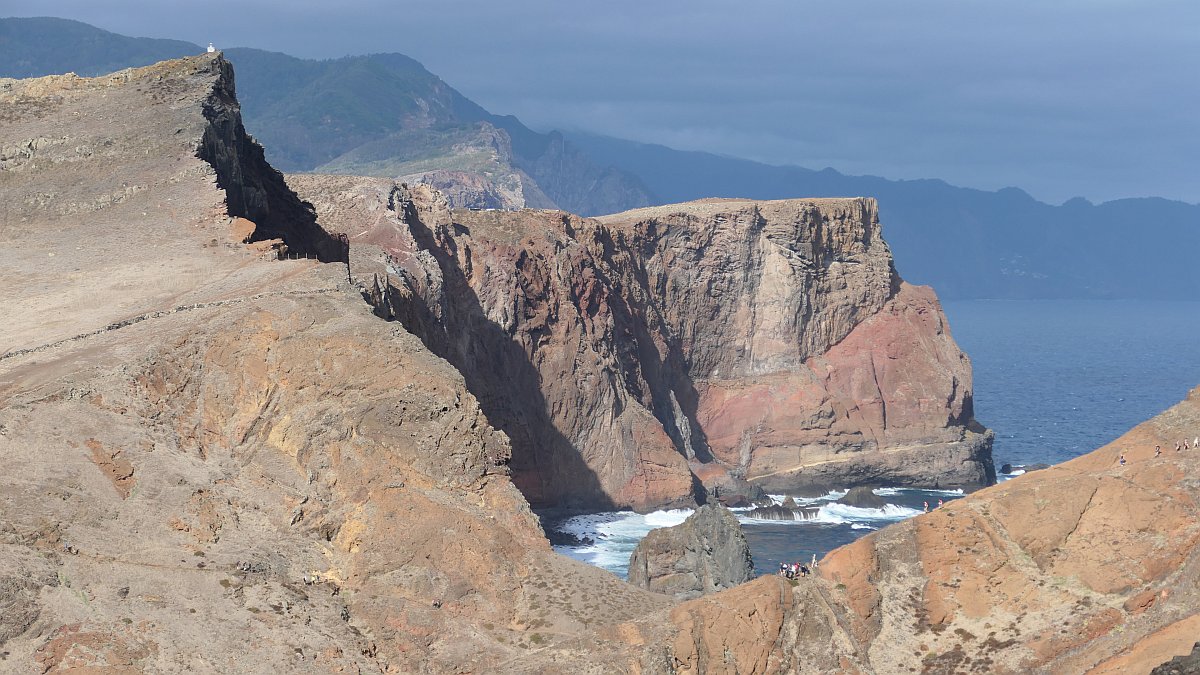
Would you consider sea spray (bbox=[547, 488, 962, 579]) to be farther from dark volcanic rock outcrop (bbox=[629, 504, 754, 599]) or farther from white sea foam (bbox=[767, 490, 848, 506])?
dark volcanic rock outcrop (bbox=[629, 504, 754, 599])

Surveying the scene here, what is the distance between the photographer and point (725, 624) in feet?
115

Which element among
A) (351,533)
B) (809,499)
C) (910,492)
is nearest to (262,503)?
(351,533)

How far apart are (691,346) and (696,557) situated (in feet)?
181

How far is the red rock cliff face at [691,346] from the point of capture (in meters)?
103

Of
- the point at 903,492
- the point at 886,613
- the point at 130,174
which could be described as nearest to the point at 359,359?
the point at 886,613

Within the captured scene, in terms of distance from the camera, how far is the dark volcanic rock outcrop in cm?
7400

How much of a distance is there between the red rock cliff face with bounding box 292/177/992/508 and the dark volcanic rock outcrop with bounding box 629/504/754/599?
817 inches

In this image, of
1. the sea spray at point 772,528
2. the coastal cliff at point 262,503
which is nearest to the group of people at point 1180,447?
the coastal cliff at point 262,503

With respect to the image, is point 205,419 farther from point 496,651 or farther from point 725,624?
point 725,624

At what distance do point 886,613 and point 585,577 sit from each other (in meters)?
7.63

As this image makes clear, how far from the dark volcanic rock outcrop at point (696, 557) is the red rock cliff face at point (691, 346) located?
20744mm

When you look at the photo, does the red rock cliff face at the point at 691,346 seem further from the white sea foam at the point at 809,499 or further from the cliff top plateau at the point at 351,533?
the cliff top plateau at the point at 351,533

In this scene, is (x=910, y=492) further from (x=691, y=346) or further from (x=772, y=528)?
(x=691, y=346)

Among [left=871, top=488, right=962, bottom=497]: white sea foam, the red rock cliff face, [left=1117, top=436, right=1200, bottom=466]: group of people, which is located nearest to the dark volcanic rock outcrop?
the red rock cliff face
